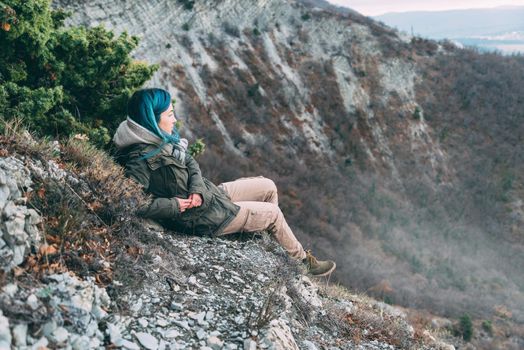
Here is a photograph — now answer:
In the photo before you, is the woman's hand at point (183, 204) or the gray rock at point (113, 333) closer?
the gray rock at point (113, 333)

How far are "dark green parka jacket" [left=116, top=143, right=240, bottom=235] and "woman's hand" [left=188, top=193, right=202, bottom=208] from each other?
4 cm

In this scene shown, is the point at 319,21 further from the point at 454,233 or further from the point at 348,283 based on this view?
the point at 348,283

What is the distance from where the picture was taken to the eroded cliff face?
86.4ft

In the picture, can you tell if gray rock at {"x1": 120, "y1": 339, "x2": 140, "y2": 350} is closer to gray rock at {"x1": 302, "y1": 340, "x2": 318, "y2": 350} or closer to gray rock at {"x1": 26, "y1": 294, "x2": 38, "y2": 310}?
gray rock at {"x1": 26, "y1": 294, "x2": 38, "y2": 310}

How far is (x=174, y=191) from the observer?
18.8ft

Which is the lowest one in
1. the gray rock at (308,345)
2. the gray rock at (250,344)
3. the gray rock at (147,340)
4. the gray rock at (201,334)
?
the gray rock at (308,345)

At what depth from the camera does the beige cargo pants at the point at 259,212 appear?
627 cm

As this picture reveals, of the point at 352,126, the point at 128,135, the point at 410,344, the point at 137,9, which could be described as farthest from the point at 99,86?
the point at 352,126

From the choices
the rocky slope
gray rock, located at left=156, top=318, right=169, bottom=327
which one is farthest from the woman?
gray rock, located at left=156, top=318, right=169, bottom=327

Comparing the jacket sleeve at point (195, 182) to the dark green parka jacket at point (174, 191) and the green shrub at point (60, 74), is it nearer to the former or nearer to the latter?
the dark green parka jacket at point (174, 191)

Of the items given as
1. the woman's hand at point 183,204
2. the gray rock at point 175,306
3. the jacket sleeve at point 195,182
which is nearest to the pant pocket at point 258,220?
the jacket sleeve at point 195,182

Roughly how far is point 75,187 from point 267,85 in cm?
2968

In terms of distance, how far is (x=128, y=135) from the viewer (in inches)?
221

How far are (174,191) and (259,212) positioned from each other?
4.44 ft
